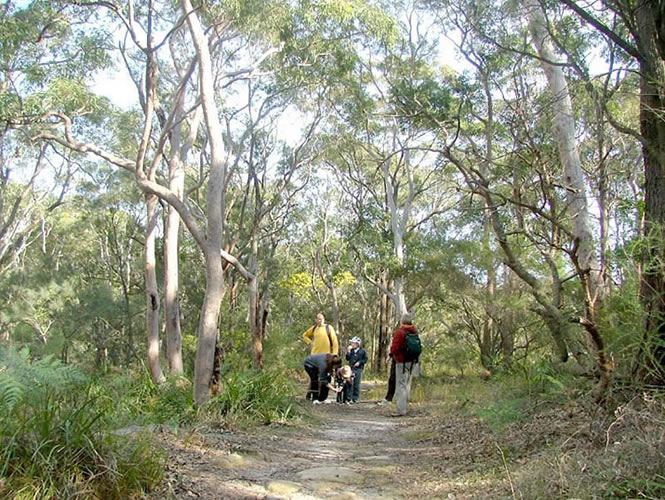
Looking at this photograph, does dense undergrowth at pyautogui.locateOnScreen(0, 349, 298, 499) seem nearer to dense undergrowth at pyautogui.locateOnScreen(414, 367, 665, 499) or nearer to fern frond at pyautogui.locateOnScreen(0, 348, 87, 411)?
fern frond at pyautogui.locateOnScreen(0, 348, 87, 411)

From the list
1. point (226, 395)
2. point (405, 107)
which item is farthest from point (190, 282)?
point (226, 395)

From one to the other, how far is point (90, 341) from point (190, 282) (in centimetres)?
511

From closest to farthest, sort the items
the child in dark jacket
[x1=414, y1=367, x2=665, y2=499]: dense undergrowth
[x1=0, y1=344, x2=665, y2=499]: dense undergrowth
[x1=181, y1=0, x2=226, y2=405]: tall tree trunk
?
[x1=414, y1=367, x2=665, y2=499]: dense undergrowth → [x1=0, y1=344, x2=665, y2=499]: dense undergrowth → [x1=181, y1=0, x2=226, y2=405]: tall tree trunk → the child in dark jacket

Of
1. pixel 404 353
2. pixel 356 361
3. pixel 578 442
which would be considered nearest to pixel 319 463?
pixel 578 442

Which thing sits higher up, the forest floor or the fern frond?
the fern frond

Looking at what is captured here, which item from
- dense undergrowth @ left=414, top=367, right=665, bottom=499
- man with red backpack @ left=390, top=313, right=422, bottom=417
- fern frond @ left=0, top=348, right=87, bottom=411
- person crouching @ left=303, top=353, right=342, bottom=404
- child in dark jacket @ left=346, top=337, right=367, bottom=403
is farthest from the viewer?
child in dark jacket @ left=346, top=337, right=367, bottom=403

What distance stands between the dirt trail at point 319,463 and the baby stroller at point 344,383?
3487 mm

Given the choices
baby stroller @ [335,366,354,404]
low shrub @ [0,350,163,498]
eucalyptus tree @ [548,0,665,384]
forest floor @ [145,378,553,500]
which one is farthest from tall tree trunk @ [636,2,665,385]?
baby stroller @ [335,366,354,404]

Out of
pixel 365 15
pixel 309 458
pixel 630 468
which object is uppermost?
pixel 365 15

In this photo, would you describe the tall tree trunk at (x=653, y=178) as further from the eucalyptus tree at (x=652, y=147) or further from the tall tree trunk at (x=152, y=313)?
the tall tree trunk at (x=152, y=313)

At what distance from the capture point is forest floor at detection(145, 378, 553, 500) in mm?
4301

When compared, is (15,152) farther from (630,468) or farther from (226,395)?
(630,468)

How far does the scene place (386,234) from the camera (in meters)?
22.6

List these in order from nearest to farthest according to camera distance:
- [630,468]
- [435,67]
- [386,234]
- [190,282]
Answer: [630,468], [435,67], [386,234], [190,282]
